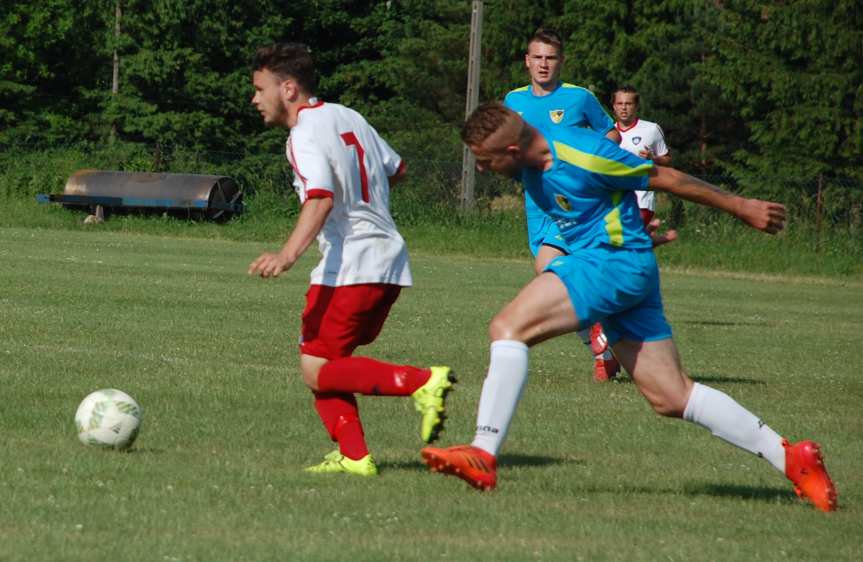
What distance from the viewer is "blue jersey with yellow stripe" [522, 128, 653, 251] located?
609 centimetres

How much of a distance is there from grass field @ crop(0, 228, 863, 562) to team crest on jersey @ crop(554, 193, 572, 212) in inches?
48.0

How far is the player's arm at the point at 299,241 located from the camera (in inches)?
238

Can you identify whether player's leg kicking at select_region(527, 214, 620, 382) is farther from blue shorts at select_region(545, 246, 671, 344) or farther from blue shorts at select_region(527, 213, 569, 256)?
blue shorts at select_region(545, 246, 671, 344)

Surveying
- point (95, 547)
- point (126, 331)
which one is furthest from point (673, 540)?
point (126, 331)

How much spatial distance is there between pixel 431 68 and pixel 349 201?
52.0 metres

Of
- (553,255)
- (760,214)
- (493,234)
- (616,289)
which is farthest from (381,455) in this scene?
(493,234)

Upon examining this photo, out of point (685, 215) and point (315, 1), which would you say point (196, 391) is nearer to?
point (685, 215)

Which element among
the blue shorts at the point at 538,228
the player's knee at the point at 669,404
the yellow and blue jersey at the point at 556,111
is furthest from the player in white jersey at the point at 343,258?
the yellow and blue jersey at the point at 556,111

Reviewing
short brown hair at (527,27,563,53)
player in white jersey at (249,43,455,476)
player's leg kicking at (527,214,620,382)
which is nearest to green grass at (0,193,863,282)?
player's leg kicking at (527,214,620,382)

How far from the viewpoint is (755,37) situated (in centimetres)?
4584

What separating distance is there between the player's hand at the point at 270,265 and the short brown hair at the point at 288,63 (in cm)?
95

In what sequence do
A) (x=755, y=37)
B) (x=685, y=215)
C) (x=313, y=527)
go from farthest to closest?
(x=755, y=37), (x=685, y=215), (x=313, y=527)

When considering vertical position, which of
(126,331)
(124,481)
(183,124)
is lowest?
(183,124)

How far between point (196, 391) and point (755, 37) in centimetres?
3938
